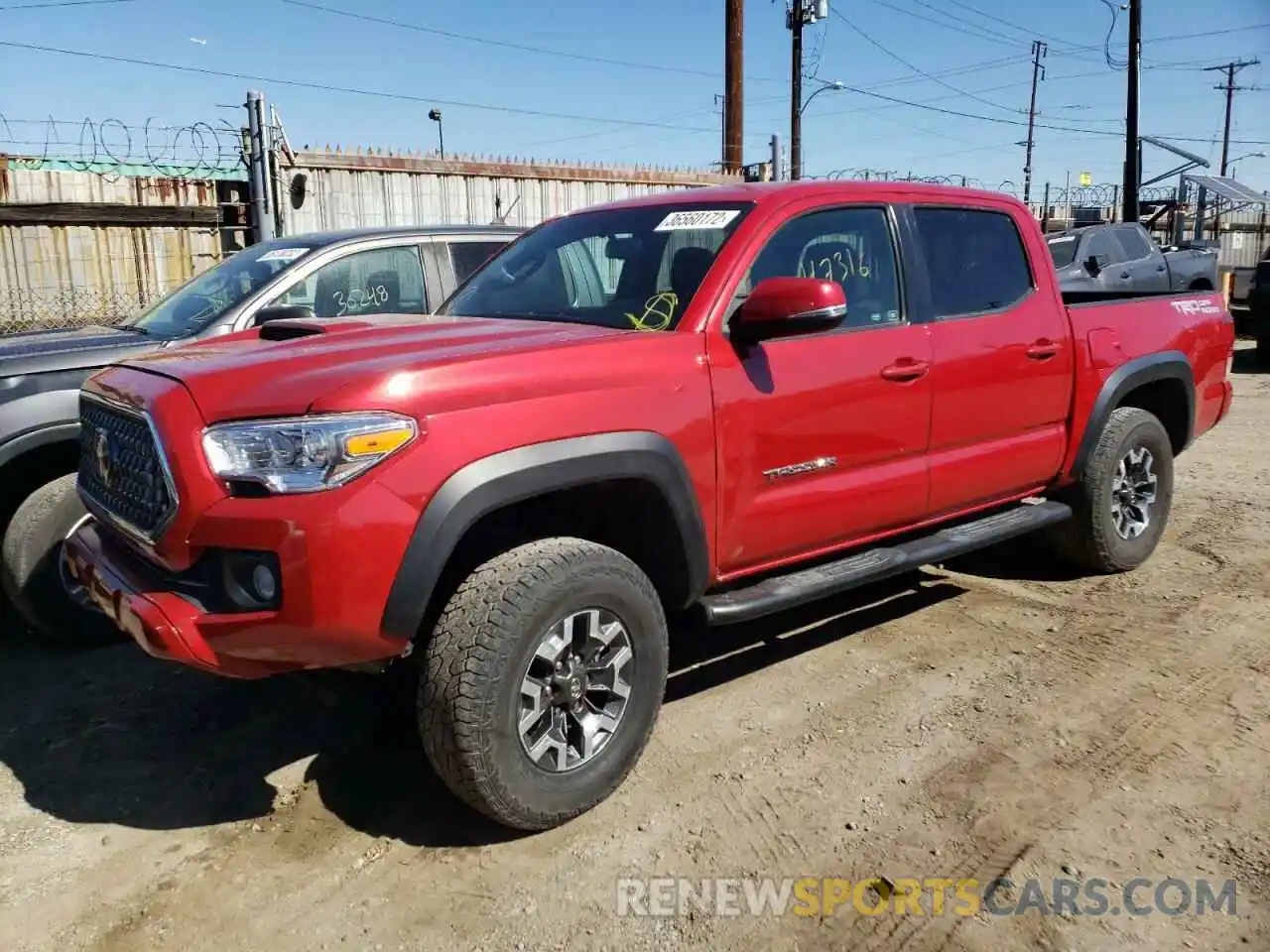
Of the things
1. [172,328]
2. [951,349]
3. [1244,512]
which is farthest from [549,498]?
[1244,512]

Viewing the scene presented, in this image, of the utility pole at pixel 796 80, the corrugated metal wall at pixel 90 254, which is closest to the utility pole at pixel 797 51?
the utility pole at pixel 796 80

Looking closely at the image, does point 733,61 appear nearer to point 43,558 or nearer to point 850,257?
point 850,257

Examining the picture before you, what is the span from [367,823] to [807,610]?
2456 millimetres

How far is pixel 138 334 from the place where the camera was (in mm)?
5043

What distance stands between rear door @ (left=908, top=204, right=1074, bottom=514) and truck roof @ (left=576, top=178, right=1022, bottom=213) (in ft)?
0.35

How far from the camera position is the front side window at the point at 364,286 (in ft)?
17.7

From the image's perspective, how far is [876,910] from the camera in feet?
8.84

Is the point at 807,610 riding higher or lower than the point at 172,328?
lower

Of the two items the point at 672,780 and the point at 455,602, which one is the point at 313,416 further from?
the point at 672,780

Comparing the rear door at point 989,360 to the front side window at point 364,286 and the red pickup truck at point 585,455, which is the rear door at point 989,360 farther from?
the front side window at point 364,286

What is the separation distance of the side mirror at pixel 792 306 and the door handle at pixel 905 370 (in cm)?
59

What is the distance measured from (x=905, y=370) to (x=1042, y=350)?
1.02m

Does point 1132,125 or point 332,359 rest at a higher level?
point 1132,125

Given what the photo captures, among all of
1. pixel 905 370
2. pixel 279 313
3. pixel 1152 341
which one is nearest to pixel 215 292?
pixel 279 313
